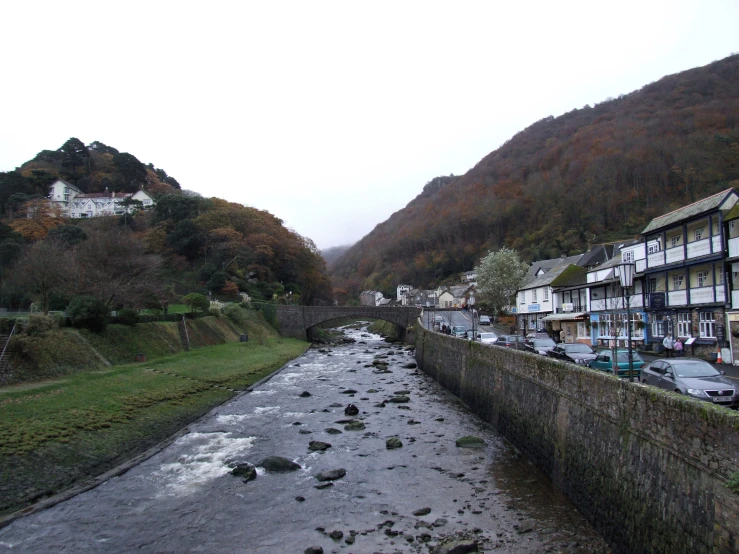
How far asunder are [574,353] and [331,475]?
18838mm

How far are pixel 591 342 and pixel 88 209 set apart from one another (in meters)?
99.2

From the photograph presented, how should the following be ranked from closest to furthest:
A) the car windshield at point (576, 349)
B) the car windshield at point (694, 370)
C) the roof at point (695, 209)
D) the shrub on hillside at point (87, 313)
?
the car windshield at point (694, 370) < the car windshield at point (576, 349) < the shrub on hillside at point (87, 313) < the roof at point (695, 209)

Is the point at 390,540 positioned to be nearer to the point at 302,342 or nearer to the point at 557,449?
the point at 557,449

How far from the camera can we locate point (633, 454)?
33.7 feet

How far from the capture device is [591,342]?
167 feet

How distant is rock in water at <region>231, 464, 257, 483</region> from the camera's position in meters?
15.2

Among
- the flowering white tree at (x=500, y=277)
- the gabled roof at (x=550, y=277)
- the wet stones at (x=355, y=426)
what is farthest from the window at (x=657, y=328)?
the flowering white tree at (x=500, y=277)

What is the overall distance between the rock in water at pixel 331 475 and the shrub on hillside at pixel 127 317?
2555 centimetres

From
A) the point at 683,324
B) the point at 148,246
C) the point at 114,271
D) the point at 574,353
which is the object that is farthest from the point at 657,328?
the point at 148,246

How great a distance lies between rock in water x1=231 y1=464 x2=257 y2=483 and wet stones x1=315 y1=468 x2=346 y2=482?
1.96 m

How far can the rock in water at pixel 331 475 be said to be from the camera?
50.2ft

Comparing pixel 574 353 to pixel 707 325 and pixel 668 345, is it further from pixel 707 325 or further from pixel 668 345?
pixel 707 325

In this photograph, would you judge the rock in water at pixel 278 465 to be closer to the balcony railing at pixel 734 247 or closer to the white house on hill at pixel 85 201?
the balcony railing at pixel 734 247

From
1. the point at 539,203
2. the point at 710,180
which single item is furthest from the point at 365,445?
the point at 539,203
